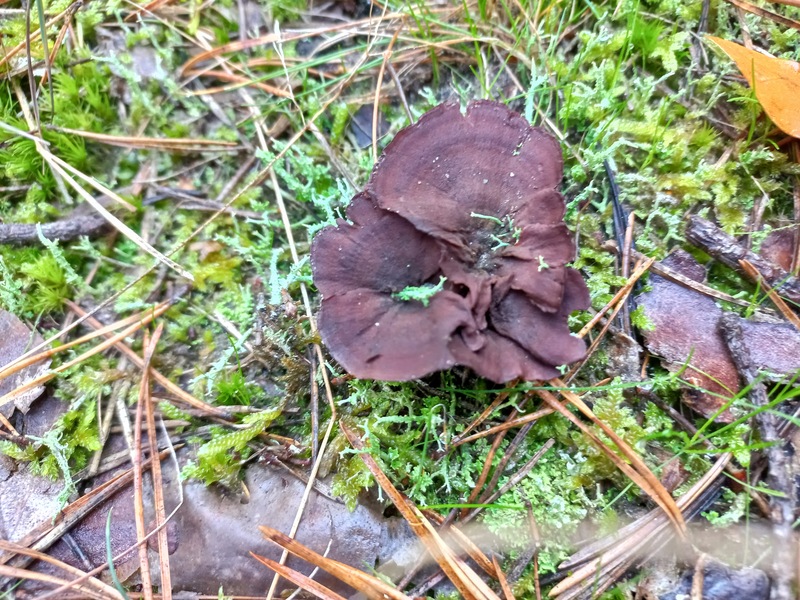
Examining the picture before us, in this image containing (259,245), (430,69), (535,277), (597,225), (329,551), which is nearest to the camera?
(535,277)

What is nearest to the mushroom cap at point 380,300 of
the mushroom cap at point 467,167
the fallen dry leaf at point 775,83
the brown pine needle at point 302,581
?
the mushroom cap at point 467,167

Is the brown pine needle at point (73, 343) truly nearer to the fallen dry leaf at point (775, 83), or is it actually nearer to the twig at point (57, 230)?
the twig at point (57, 230)

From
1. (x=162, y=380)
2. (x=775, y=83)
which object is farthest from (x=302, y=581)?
(x=775, y=83)

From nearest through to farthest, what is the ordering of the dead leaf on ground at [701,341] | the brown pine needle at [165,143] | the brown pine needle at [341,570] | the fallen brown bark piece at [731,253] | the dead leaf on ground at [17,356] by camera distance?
the brown pine needle at [341,570], the dead leaf on ground at [701,341], the fallen brown bark piece at [731,253], the dead leaf on ground at [17,356], the brown pine needle at [165,143]

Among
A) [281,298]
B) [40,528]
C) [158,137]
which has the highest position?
[158,137]

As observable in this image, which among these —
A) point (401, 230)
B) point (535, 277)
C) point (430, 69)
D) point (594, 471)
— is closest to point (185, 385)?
point (401, 230)

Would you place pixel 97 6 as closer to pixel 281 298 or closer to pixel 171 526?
pixel 281 298
